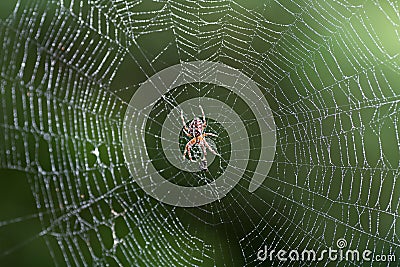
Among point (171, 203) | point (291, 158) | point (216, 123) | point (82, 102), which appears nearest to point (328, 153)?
point (291, 158)

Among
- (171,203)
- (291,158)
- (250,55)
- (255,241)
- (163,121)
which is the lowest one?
(255,241)

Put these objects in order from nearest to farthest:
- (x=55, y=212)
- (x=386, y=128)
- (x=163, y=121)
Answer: (x=55, y=212), (x=163, y=121), (x=386, y=128)

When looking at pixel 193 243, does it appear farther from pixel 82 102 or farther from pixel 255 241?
pixel 82 102

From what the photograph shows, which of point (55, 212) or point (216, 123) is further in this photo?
point (216, 123)

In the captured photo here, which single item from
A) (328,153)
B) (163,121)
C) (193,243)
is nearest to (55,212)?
(163,121)

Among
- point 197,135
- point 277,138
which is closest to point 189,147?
point 197,135

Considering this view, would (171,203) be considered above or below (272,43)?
below

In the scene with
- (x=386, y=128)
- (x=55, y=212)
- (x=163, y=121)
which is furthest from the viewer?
(x=386, y=128)

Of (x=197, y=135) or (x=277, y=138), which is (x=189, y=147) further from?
(x=277, y=138)

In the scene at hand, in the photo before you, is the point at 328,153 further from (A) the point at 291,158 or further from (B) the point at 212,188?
(B) the point at 212,188
